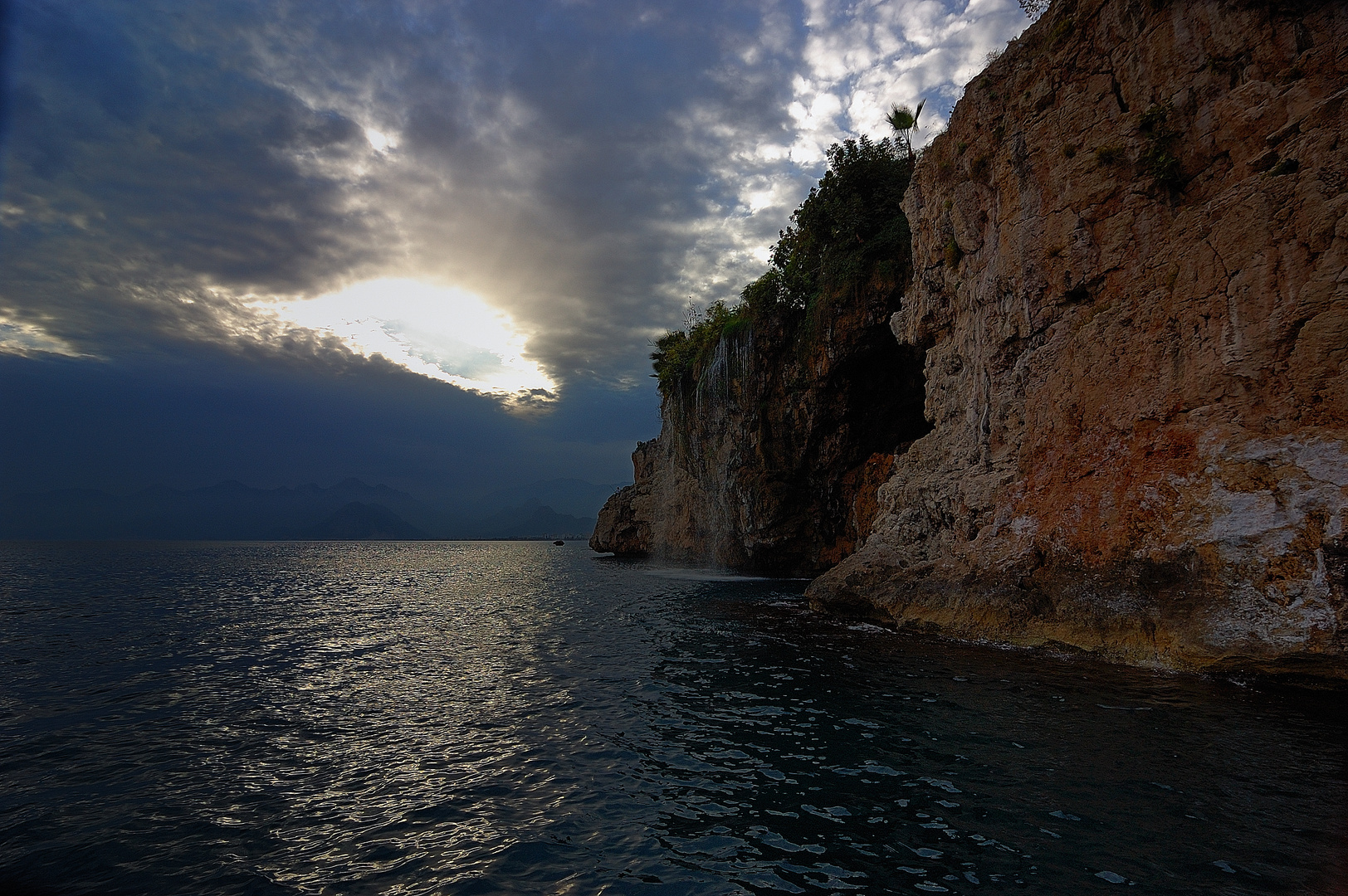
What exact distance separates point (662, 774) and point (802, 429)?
29546mm

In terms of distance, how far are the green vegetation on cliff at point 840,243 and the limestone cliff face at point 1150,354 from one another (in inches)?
386

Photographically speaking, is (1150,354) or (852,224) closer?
(1150,354)

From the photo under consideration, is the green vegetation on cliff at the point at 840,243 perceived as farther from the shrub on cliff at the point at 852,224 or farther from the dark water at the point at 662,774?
the dark water at the point at 662,774

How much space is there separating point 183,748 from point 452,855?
6208 millimetres

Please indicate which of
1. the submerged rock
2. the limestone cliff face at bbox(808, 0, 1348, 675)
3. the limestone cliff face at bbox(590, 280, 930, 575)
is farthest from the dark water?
the limestone cliff face at bbox(590, 280, 930, 575)

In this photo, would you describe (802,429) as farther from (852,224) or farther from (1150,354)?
(1150,354)

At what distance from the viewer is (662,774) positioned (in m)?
7.83

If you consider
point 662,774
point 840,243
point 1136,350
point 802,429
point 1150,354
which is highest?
point 840,243

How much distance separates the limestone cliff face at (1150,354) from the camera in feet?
37.0

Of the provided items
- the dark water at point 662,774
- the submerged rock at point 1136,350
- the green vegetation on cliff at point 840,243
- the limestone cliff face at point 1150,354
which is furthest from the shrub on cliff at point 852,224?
the dark water at point 662,774

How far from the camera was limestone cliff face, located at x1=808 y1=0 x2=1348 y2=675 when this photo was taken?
37.0 ft

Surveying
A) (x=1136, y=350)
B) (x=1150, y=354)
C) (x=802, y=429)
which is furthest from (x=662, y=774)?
(x=802, y=429)

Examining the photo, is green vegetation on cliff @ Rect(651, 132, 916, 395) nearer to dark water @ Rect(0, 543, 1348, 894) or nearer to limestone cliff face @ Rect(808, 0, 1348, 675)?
limestone cliff face @ Rect(808, 0, 1348, 675)

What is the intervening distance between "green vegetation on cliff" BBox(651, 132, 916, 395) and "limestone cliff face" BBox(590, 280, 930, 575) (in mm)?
705
